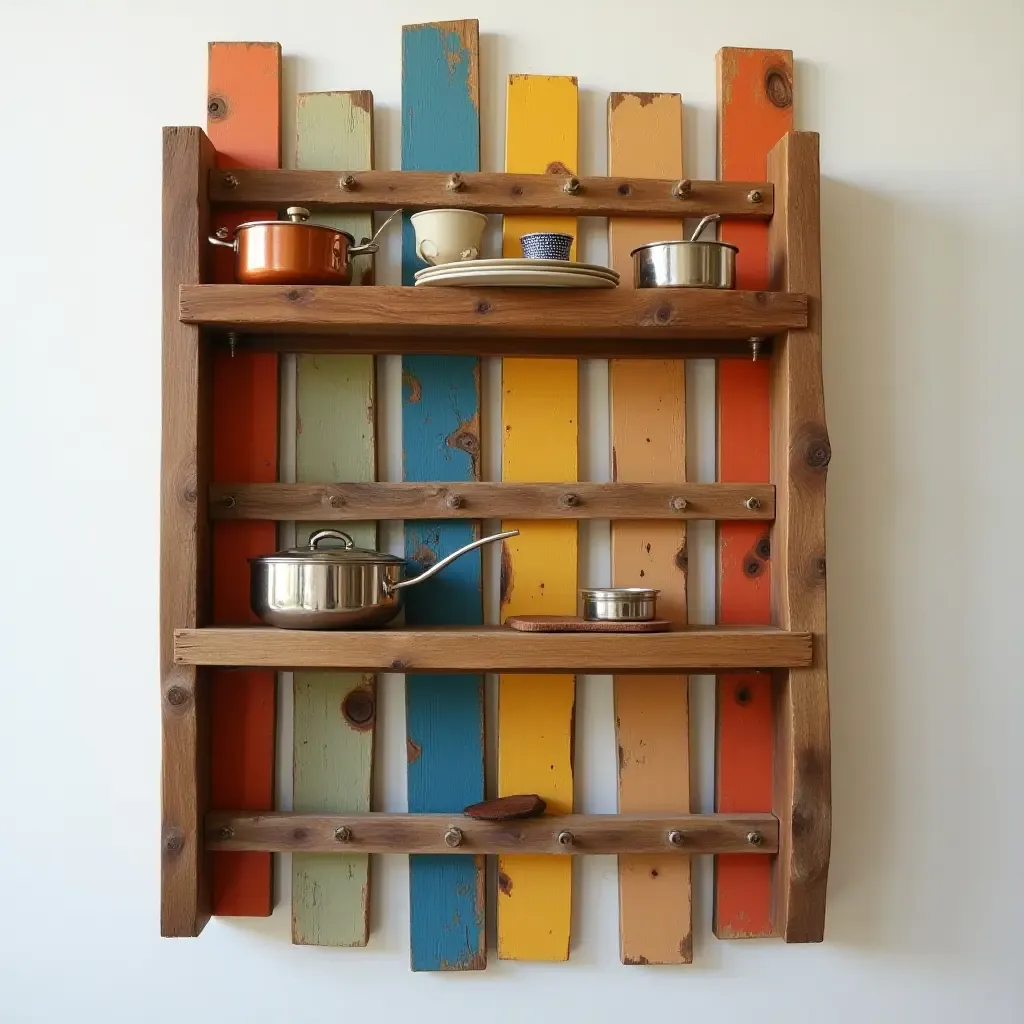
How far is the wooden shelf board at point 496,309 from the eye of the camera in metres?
1.82

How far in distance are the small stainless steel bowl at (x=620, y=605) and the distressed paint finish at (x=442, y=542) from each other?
9.9 inches

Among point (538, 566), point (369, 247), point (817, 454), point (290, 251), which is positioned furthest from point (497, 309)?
point (817, 454)

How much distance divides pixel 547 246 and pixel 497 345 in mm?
247

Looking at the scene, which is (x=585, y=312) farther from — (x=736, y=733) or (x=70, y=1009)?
(x=70, y=1009)

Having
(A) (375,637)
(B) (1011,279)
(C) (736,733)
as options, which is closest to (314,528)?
(A) (375,637)

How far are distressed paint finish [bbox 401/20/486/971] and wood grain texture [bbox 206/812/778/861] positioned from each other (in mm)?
74

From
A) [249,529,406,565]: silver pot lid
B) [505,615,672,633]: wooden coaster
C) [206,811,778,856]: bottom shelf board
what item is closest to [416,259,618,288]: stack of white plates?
[249,529,406,565]: silver pot lid

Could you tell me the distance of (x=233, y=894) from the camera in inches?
78.0

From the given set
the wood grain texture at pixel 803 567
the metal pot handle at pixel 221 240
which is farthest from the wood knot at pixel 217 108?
the wood grain texture at pixel 803 567

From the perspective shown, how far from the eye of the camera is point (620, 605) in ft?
6.04

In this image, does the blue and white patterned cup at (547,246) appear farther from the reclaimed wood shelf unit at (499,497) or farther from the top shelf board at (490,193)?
the top shelf board at (490,193)

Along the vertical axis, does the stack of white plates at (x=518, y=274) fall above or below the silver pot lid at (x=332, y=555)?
above

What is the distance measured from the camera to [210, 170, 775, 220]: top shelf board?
1.97 m

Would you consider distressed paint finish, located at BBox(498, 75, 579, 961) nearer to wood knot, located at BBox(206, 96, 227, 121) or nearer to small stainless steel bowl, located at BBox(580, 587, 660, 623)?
small stainless steel bowl, located at BBox(580, 587, 660, 623)
